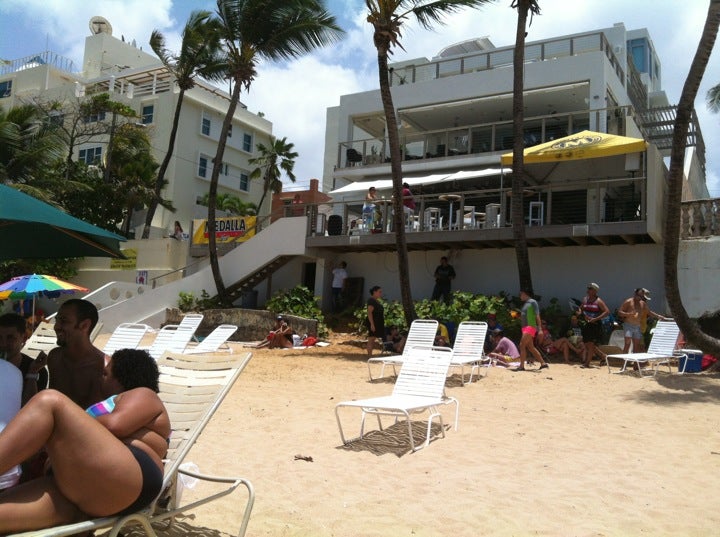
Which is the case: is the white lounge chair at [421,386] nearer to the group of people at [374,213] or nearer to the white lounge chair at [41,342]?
the white lounge chair at [41,342]

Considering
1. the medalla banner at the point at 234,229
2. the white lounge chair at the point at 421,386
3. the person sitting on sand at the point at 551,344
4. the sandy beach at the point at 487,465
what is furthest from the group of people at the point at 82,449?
the medalla banner at the point at 234,229

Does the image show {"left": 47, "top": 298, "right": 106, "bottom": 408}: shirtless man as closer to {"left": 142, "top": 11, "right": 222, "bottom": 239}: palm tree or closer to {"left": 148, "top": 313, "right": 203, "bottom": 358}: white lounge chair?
{"left": 148, "top": 313, "right": 203, "bottom": 358}: white lounge chair

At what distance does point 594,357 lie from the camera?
1266 centimetres

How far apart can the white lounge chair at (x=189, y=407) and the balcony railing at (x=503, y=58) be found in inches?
688

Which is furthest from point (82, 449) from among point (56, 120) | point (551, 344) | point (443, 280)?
point (56, 120)

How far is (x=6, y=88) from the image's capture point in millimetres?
39531

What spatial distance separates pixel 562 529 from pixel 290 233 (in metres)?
15.7

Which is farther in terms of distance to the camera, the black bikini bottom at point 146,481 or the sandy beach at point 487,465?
the sandy beach at point 487,465

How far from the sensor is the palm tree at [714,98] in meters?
23.6

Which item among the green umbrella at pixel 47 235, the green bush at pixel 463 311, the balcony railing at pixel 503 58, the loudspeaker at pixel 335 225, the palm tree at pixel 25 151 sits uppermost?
the balcony railing at pixel 503 58

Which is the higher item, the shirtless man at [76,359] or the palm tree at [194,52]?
the palm tree at [194,52]

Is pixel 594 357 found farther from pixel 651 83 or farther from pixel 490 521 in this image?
pixel 651 83

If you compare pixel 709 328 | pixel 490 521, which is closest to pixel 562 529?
pixel 490 521

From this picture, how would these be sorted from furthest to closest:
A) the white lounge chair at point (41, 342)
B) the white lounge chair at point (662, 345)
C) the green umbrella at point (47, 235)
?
1. the white lounge chair at point (662, 345)
2. the white lounge chair at point (41, 342)
3. the green umbrella at point (47, 235)
